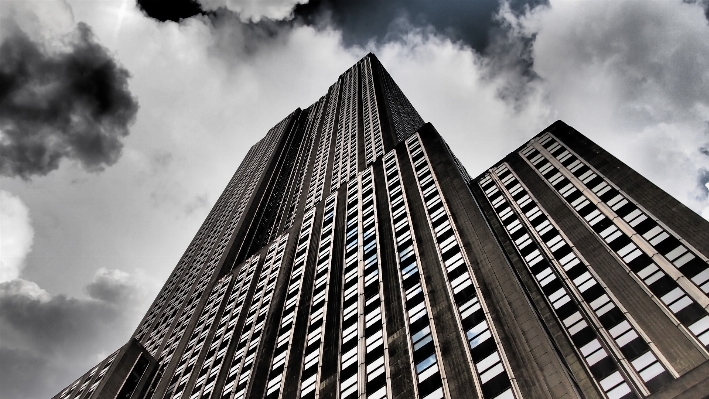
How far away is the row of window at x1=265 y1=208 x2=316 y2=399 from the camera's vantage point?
152 ft

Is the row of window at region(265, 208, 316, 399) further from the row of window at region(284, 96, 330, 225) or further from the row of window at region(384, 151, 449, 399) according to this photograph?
the row of window at region(284, 96, 330, 225)

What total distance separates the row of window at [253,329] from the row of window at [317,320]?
21.2ft

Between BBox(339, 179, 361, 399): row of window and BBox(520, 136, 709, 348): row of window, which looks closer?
BBox(520, 136, 709, 348): row of window

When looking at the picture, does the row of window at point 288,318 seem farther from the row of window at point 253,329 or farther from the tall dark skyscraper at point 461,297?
the row of window at point 253,329

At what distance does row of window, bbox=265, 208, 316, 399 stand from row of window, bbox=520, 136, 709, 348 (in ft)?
90.2

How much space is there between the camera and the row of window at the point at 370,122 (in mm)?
97312

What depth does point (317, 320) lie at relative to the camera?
164 ft

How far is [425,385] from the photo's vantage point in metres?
34.4

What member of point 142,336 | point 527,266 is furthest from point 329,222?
point 142,336

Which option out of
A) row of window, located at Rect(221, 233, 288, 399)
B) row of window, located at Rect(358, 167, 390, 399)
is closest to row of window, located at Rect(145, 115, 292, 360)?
row of window, located at Rect(221, 233, 288, 399)

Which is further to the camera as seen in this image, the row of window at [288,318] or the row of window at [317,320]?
the row of window at [288,318]

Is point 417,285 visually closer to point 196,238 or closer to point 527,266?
point 527,266

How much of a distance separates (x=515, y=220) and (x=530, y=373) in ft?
80.1

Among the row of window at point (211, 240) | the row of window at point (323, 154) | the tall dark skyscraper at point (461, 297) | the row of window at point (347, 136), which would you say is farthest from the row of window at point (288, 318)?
the row of window at point (323, 154)
